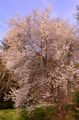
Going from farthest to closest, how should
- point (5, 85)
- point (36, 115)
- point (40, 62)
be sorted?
1. point (5, 85)
2. point (36, 115)
3. point (40, 62)

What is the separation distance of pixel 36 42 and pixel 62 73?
2.79 metres

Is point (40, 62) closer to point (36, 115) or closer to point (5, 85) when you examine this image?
point (36, 115)

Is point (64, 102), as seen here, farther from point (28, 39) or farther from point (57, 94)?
point (28, 39)

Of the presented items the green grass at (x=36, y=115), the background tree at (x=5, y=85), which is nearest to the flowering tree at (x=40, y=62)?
the green grass at (x=36, y=115)

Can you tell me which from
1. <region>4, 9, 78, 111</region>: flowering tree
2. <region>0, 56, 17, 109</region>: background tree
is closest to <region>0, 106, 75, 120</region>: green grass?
<region>4, 9, 78, 111</region>: flowering tree

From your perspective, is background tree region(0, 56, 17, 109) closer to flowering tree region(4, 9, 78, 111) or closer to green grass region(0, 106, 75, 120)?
green grass region(0, 106, 75, 120)

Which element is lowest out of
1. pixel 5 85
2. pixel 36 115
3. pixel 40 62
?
pixel 36 115

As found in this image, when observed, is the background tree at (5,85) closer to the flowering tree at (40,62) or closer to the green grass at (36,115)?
the green grass at (36,115)

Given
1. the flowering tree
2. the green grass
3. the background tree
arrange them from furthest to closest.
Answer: the background tree, the green grass, the flowering tree

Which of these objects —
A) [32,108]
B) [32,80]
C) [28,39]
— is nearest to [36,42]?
[28,39]

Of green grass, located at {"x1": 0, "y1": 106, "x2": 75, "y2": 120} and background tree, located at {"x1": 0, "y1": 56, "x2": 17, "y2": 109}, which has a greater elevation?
background tree, located at {"x1": 0, "y1": 56, "x2": 17, "y2": 109}

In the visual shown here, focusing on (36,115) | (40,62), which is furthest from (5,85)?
(40,62)

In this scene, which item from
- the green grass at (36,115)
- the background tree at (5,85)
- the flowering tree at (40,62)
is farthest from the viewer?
the background tree at (5,85)

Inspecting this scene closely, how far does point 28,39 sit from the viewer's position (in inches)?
899
